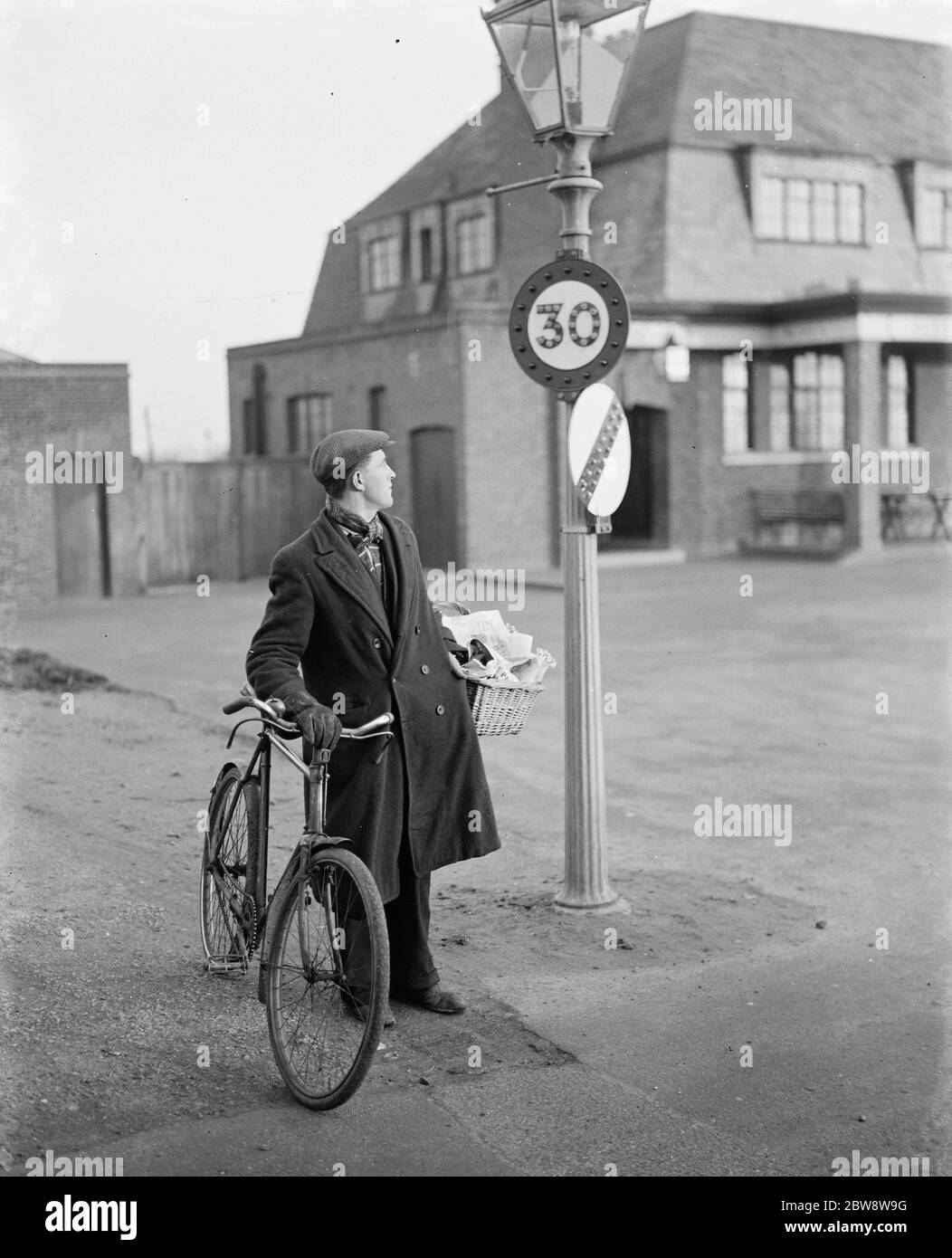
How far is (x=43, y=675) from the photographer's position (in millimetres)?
13492

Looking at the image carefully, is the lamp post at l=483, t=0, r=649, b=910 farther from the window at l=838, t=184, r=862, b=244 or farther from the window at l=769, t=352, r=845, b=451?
the window at l=838, t=184, r=862, b=244

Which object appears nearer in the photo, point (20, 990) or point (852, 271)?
point (20, 990)

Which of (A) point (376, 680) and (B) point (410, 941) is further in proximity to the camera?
(B) point (410, 941)

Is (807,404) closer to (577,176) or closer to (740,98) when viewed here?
(740,98)

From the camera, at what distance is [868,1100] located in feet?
14.8

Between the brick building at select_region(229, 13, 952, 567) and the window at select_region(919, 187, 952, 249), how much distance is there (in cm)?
5

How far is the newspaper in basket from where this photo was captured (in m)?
5.32

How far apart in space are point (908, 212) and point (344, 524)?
29189 mm

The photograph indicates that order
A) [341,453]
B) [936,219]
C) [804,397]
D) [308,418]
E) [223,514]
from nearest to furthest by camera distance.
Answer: [341,453], [223,514], [804,397], [308,418], [936,219]

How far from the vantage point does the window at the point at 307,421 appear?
30703 millimetres

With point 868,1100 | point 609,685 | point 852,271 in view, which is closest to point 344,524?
point 868,1100

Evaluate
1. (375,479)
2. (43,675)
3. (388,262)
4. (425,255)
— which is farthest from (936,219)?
(375,479)

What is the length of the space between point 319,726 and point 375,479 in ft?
2.94
